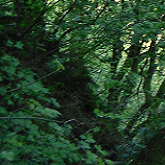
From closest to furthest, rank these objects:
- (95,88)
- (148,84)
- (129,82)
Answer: (129,82) < (95,88) < (148,84)

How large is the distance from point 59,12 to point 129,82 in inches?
53.7

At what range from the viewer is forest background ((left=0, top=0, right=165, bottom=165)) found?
2922 millimetres

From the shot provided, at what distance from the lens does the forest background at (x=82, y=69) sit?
2.92 m

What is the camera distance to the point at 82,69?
14.5ft

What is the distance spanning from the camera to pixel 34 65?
4.26 meters

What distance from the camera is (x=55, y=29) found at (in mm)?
4406

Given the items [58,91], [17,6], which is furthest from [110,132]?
[17,6]

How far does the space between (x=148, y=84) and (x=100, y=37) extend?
78.9 inches

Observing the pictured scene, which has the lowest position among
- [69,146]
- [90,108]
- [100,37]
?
[90,108]

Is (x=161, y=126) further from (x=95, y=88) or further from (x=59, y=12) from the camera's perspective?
(x=59, y=12)

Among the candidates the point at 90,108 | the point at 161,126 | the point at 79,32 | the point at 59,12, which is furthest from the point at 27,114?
the point at 90,108

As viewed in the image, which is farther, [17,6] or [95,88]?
[95,88]

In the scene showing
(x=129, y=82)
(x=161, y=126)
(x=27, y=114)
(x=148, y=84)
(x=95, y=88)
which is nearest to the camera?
(x=27, y=114)

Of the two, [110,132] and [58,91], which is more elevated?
[58,91]
